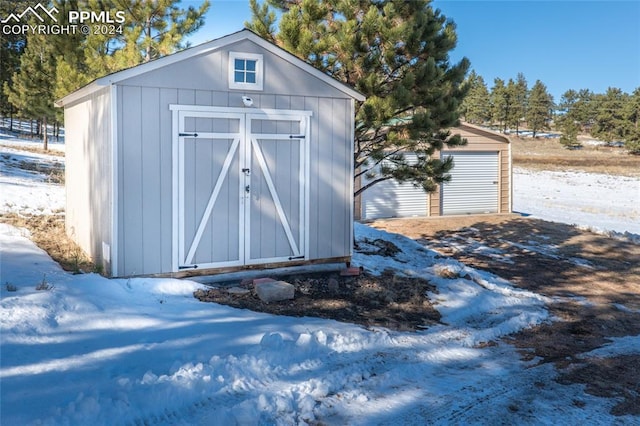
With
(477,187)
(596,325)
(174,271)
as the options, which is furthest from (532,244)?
(174,271)

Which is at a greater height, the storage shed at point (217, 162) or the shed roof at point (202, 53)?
the shed roof at point (202, 53)

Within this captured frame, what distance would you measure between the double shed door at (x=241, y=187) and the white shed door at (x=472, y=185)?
10.4 meters

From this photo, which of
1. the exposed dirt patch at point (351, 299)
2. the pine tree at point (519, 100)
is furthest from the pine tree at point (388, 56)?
the pine tree at point (519, 100)

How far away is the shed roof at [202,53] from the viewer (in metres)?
6.33

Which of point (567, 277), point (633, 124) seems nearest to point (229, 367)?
point (567, 277)

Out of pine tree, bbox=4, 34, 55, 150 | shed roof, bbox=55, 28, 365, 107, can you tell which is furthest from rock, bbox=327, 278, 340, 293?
pine tree, bbox=4, 34, 55, 150

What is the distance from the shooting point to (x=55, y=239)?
28.9ft

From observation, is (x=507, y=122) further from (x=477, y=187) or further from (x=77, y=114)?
(x=77, y=114)

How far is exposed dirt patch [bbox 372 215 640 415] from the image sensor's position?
507 centimetres

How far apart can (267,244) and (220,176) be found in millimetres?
1095

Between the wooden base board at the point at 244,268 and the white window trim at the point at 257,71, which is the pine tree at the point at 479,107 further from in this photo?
the white window trim at the point at 257,71

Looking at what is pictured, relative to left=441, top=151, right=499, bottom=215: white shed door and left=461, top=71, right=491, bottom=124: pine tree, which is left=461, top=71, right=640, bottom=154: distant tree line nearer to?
left=461, top=71, right=491, bottom=124: pine tree

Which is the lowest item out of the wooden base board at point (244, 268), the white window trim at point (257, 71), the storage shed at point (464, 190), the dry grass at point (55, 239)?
the wooden base board at point (244, 268)

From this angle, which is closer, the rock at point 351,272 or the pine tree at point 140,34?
the rock at point 351,272
